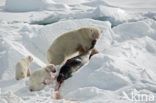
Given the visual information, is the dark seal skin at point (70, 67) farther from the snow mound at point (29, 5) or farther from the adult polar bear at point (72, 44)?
the snow mound at point (29, 5)

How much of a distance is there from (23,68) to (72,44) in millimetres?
1042

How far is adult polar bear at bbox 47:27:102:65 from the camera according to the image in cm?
557

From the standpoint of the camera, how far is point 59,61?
18.4ft

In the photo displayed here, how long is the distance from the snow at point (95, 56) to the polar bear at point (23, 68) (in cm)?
14

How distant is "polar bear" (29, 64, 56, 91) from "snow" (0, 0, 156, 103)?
0.09 m

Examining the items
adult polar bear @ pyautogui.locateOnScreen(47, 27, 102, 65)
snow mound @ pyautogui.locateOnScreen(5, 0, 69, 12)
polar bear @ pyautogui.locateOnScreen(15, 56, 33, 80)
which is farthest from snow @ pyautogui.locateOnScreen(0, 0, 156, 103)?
snow mound @ pyautogui.locateOnScreen(5, 0, 69, 12)

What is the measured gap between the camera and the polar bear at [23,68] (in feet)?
16.3

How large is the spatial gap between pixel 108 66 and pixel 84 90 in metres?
0.68

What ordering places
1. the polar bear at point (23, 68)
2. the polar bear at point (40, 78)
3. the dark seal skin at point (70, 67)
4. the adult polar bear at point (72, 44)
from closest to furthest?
the polar bear at point (40, 78) → the dark seal skin at point (70, 67) → the polar bear at point (23, 68) → the adult polar bear at point (72, 44)

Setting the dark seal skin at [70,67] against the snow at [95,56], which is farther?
the dark seal skin at [70,67]

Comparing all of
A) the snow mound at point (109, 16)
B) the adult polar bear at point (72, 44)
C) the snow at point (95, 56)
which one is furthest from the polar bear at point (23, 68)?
the snow mound at point (109, 16)

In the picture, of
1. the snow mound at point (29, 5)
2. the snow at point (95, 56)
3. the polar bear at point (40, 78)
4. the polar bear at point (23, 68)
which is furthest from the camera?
the snow mound at point (29, 5)

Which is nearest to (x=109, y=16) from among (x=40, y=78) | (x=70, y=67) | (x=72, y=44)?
(x=72, y=44)

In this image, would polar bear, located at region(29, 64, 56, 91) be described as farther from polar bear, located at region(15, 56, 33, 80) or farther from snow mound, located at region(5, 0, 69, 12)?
snow mound, located at region(5, 0, 69, 12)
